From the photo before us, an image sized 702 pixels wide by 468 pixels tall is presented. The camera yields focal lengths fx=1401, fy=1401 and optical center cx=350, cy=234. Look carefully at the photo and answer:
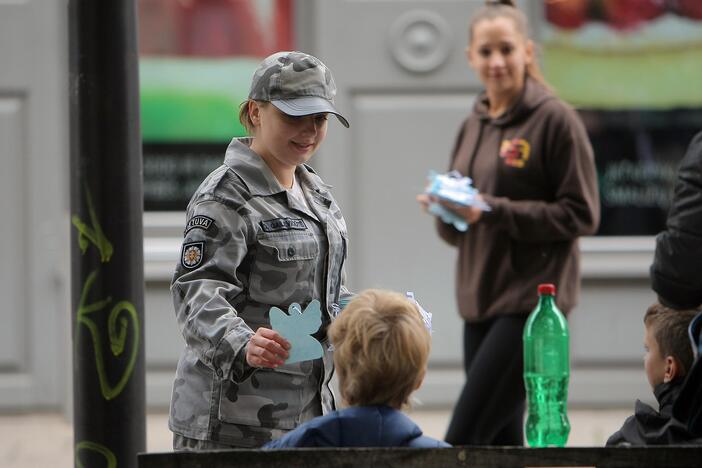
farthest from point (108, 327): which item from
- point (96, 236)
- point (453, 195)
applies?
point (453, 195)

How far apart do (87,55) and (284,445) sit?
1.55 m

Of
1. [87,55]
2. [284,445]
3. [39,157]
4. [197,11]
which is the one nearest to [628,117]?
[197,11]

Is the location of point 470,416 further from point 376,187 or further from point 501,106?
point 376,187

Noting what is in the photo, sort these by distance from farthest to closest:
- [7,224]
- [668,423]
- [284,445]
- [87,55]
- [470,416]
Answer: [7,224], [470,416], [87,55], [668,423], [284,445]

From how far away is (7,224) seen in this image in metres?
8.20

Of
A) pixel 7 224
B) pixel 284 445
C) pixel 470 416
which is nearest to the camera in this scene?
pixel 284 445

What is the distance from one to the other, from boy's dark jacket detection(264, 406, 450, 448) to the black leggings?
89.6 inches

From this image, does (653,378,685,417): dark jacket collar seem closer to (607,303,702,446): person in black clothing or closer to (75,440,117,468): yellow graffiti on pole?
(607,303,702,446): person in black clothing

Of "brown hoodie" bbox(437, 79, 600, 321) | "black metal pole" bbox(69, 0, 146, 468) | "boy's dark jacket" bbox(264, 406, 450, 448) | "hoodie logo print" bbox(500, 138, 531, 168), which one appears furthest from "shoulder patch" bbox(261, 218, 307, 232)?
"hoodie logo print" bbox(500, 138, 531, 168)

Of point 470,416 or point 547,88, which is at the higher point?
point 547,88

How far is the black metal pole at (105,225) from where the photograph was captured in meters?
4.07

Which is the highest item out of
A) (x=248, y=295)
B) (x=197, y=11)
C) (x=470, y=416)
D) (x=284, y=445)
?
(x=197, y=11)

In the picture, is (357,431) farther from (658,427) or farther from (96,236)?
(96,236)

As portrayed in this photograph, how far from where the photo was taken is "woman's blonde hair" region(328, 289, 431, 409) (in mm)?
3100
